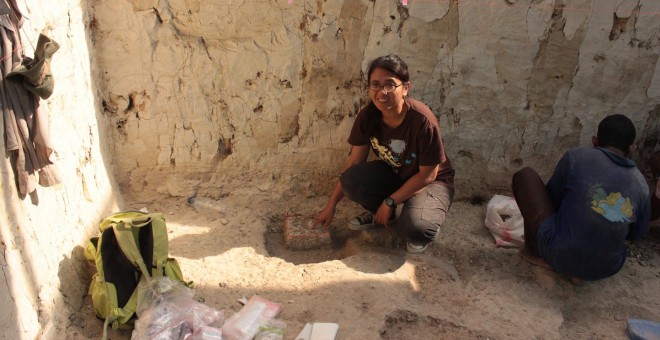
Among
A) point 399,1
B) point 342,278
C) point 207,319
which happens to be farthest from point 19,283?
point 399,1

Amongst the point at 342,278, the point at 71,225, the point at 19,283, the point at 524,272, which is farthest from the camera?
the point at 524,272

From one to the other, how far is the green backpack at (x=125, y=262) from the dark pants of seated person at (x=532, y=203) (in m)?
1.82

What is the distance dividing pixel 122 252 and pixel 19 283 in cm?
48

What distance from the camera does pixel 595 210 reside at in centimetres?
238

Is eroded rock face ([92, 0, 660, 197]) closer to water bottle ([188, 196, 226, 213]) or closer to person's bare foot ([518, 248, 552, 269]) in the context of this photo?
water bottle ([188, 196, 226, 213])

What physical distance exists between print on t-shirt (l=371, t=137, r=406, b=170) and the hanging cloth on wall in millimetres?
1678

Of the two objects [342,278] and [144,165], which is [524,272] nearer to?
[342,278]

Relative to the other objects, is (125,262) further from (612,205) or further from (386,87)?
(612,205)

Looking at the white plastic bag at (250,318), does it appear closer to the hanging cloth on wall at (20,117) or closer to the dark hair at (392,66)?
the hanging cloth on wall at (20,117)

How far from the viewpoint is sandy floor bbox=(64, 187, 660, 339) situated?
2.32m

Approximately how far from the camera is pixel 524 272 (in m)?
2.76

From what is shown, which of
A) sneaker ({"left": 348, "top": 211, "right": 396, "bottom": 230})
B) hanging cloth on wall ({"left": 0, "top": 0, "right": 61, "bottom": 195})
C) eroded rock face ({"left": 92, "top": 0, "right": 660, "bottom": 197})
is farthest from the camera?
sneaker ({"left": 348, "top": 211, "right": 396, "bottom": 230})

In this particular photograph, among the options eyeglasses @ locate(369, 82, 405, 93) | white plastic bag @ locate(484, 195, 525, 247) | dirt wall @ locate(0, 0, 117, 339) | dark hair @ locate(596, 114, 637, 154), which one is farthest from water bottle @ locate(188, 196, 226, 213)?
dark hair @ locate(596, 114, 637, 154)

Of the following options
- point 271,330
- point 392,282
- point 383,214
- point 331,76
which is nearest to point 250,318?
point 271,330
